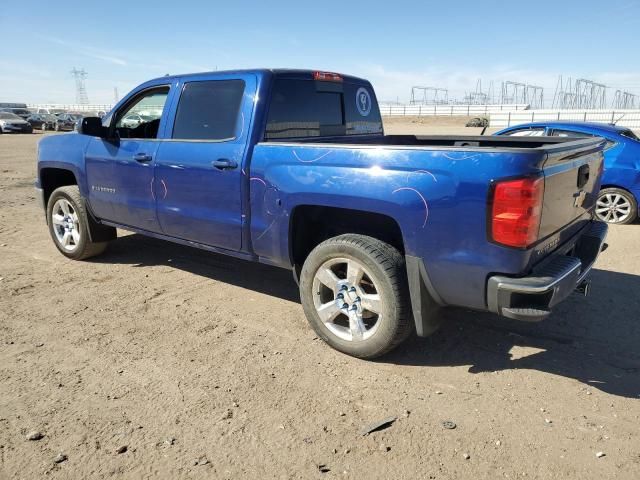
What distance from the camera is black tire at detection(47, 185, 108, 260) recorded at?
5.42 meters

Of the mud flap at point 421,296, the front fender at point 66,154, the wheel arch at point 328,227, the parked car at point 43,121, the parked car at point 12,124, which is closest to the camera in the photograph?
the mud flap at point 421,296

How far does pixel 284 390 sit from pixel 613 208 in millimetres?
6371

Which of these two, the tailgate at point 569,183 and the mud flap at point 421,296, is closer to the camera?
the tailgate at point 569,183

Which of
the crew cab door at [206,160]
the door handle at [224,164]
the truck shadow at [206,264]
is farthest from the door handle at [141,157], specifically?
the truck shadow at [206,264]

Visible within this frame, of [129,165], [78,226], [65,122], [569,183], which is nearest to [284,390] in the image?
[569,183]

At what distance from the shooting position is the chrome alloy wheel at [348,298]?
337cm

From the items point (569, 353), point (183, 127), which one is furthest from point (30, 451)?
point (569, 353)

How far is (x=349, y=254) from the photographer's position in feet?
11.0

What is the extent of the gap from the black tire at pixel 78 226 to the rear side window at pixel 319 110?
2.71m

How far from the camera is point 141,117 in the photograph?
5.14 m

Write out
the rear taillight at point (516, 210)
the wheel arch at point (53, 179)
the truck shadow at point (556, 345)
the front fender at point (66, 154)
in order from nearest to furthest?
the rear taillight at point (516, 210) < the truck shadow at point (556, 345) < the front fender at point (66, 154) < the wheel arch at point (53, 179)

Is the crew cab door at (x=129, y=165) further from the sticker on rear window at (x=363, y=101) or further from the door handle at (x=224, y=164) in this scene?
the sticker on rear window at (x=363, y=101)

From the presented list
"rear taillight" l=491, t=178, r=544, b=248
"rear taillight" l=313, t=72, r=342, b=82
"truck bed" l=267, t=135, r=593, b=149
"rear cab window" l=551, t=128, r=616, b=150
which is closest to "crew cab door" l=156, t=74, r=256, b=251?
"truck bed" l=267, t=135, r=593, b=149

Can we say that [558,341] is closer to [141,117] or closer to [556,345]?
[556,345]
